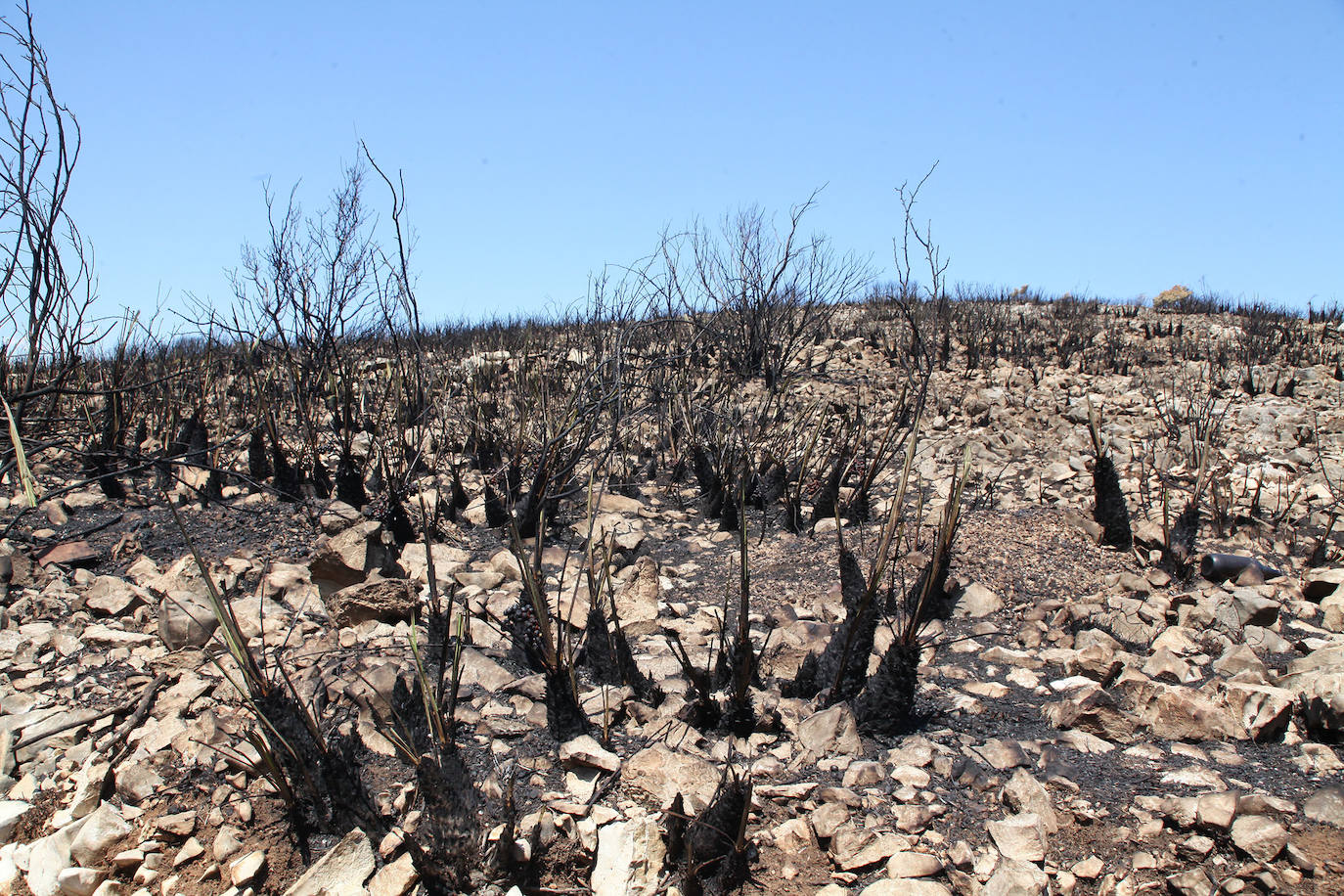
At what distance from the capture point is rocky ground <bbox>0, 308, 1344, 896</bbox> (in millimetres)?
1936

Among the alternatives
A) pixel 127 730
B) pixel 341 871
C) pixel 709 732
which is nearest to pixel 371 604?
pixel 127 730

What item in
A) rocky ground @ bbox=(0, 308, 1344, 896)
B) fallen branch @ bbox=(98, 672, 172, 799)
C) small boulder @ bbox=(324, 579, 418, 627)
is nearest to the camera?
rocky ground @ bbox=(0, 308, 1344, 896)

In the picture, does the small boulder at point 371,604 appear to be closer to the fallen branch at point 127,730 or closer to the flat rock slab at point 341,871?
the fallen branch at point 127,730

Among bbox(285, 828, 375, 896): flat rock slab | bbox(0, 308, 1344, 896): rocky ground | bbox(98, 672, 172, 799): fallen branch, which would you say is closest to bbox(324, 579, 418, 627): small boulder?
bbox(0, 308, 1344, 896): rocky ground

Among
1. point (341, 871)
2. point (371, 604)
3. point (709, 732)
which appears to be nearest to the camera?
point (341, 871)

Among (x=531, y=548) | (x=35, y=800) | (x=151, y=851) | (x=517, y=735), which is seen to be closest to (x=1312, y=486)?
(x=531, y=548)

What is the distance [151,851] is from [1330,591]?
14.8 ft

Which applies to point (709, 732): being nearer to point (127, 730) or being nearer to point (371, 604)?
point (371, 604)

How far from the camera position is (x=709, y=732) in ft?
8.30

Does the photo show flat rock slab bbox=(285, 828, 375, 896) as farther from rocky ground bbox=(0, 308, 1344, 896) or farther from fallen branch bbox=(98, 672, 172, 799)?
fallen branch bbox=(98, 672, 172, 799)

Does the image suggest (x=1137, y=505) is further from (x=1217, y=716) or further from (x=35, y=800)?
(x=35, y=800)

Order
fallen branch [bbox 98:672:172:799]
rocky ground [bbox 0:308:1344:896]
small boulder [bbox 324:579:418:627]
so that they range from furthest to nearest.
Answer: small boulder [bbox 324:579:418:627] < fallen branch [bbox 98:672:172:799] < rocky ground [bbox 0:308:1344:896]

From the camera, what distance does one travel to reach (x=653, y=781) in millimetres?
2236

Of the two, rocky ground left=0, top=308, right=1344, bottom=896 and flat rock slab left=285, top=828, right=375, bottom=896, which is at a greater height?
rocky ground left=0, top=308, right=1344, bottom=896
